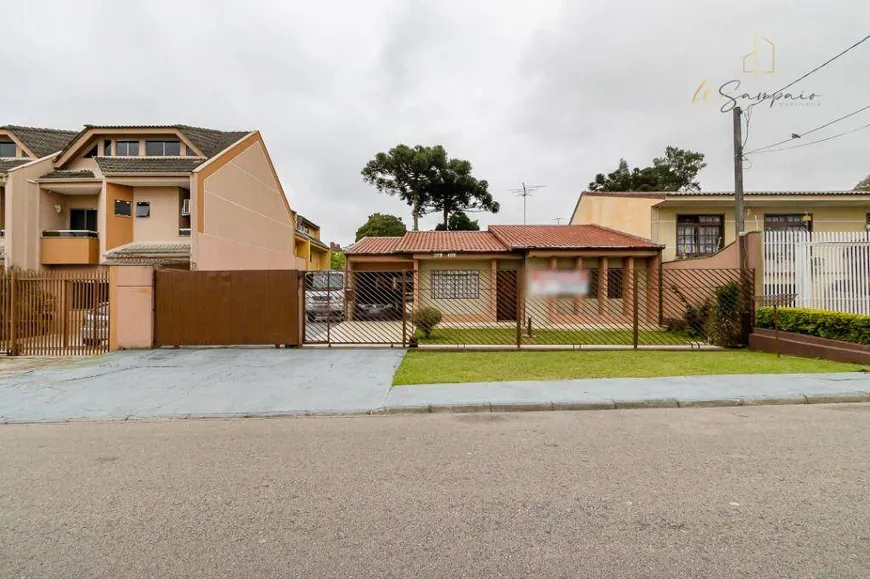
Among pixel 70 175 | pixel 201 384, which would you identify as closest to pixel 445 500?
pixel 201 384

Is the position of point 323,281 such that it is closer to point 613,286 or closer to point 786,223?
point 613,286

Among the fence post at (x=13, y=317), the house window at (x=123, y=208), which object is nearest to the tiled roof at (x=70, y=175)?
the house window at (x=123, y=208)

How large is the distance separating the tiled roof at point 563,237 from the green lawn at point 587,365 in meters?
8.01

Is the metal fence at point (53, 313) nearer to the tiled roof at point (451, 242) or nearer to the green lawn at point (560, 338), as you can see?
the green lawn at point (560, 338)

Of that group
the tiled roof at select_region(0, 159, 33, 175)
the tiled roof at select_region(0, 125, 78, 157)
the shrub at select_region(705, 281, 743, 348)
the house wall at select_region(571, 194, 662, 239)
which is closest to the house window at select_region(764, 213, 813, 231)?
the house wall at select_region(571, 194, 662, 239)

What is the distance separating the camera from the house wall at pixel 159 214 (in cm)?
1886

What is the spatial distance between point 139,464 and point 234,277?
7393mm

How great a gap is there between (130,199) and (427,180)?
23.8 metres

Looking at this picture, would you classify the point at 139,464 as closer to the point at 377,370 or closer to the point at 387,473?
the point at 387,473

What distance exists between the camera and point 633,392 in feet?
22.0

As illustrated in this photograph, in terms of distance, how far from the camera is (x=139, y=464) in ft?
14.1

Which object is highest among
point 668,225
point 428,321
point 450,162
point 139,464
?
point 450,162

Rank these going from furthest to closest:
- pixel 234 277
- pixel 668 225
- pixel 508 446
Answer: pixel 668 225 < pixel 234 277 < pixel 508 446

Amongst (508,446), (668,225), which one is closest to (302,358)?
(508,446)
